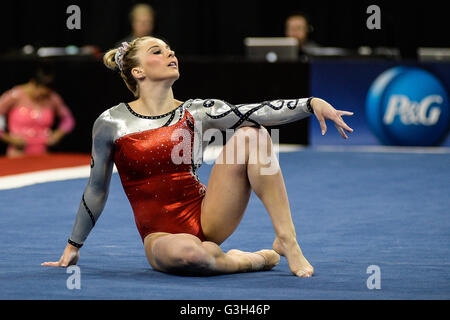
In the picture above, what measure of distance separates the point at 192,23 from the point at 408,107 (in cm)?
438

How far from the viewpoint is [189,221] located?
3.88 meters

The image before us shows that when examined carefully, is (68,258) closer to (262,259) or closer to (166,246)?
(166,246)

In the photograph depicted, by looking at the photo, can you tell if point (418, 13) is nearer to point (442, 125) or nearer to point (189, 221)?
point (442, 125)

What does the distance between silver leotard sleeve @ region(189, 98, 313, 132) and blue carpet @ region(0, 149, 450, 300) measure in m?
0.63

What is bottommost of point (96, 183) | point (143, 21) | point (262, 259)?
point (262, 259)

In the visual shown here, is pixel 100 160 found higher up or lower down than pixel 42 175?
higher up

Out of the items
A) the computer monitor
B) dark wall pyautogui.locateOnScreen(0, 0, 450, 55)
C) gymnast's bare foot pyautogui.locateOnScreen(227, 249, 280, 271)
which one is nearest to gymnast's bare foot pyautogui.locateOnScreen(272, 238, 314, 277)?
gymnast's bare foot pyautogui.locateOnScreen(227, 249, 280, 271)

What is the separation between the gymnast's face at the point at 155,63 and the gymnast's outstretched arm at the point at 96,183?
25cm

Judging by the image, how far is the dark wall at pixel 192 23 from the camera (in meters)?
12.1

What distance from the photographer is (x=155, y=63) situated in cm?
393

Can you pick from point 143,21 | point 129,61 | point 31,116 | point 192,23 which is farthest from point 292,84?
point 129,61

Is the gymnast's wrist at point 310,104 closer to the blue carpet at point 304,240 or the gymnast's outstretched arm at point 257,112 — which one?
the gymnast's outstretched arm at point 257,112
